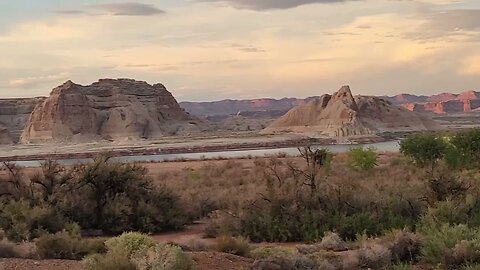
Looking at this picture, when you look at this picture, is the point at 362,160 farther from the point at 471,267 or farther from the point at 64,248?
the point at 471,267

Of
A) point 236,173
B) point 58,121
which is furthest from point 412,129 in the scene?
point 236,173

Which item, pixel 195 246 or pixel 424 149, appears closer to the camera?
pixel 195 246

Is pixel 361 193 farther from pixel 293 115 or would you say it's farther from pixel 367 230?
pixel 293 115

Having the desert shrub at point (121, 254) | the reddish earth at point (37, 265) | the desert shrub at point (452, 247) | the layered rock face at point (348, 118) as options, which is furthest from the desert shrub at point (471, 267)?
the layered rock face at point (348, 118)

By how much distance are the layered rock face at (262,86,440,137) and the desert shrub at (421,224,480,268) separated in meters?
120

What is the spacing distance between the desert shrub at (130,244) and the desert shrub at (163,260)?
75 centimetres

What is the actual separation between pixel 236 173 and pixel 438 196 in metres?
20.8

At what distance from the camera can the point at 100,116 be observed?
144 meters

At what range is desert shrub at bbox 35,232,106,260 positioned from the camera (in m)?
13.5

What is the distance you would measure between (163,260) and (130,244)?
6.57ft

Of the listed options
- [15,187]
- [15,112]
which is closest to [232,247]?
[15,187]

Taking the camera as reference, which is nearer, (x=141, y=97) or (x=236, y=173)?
(x=236, y=173)

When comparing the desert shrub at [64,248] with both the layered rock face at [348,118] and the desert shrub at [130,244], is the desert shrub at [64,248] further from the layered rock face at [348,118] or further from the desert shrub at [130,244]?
the layered rock face at [348,118]

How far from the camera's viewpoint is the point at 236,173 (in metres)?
40.0
